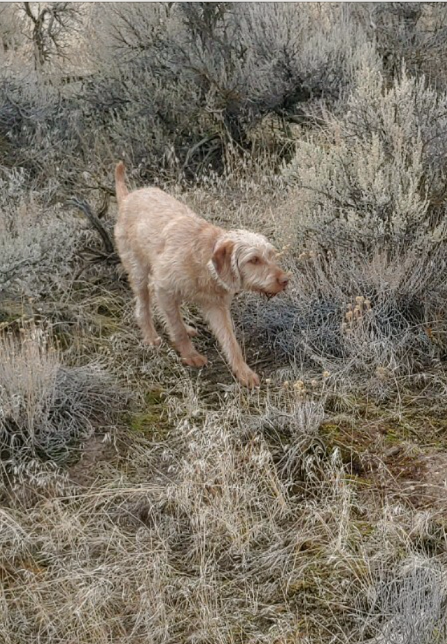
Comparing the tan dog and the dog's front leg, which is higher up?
the tan dog

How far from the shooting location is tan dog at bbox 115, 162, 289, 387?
5.07m

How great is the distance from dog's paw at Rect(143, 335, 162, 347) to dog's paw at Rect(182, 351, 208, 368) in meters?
0.35

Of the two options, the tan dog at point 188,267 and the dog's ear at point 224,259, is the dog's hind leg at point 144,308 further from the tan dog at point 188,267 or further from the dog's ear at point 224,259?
the dog's ear at point 224,259

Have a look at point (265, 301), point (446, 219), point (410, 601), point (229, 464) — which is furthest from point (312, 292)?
point (410, 601)

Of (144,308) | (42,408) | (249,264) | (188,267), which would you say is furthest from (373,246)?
(42,408)

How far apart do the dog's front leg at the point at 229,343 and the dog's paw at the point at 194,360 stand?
0.82ft

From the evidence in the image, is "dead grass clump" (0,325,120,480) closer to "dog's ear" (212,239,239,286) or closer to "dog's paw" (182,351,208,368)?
"dog's paw" (182,351,208,368)

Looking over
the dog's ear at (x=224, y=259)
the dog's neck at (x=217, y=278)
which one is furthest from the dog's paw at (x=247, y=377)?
the dog's ear at (x=224, y=259)

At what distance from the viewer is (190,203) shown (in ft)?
24.4

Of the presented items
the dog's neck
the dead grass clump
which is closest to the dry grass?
the dead grass clump

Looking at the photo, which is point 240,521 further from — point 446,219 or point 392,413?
point 446,219

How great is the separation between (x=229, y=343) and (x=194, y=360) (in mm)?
345

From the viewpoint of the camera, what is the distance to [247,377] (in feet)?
17.7

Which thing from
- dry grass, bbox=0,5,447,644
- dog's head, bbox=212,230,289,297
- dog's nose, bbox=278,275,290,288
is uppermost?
dog's head, bbox=212,230,289,297
